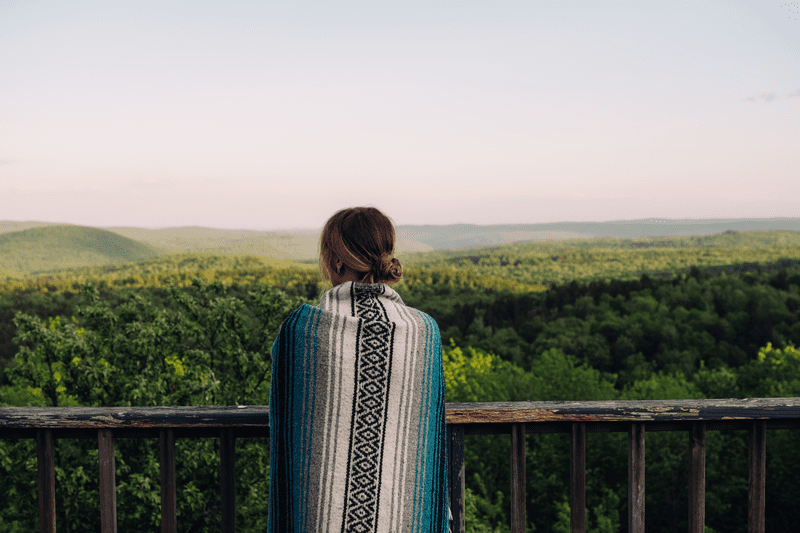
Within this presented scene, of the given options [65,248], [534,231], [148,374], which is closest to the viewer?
[148,374]

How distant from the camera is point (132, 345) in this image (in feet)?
45.8

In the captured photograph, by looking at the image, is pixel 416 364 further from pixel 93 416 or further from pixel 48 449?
pixel 48 449

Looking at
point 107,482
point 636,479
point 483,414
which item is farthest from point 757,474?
point 107,482

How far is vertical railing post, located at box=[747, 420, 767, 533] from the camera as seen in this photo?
6.44 feet

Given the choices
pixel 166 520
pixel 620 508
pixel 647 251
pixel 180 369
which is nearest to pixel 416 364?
pixel 166 520

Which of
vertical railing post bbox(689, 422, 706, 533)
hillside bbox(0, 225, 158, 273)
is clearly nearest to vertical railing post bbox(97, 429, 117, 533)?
vertical railing post bbox(689, 422, 706, 533)

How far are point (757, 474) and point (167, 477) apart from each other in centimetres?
200

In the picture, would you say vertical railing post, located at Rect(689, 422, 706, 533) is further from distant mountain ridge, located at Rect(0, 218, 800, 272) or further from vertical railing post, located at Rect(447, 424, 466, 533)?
distant mountain ridge, located at Rect(0, 218, 800, 272)

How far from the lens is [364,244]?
162 cm

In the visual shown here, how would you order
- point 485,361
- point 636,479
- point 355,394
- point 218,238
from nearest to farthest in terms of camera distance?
point 355,394 < point 636,479 < point 485,361 < point 218,238

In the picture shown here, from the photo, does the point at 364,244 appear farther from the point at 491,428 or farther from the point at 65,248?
the point at 65,248

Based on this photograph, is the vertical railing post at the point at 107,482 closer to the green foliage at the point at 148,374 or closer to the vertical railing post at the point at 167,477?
the vertical railing post at the point at 167,477

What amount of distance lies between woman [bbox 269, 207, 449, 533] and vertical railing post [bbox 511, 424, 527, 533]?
1.19 feet

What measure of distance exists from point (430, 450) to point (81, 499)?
14385mm
